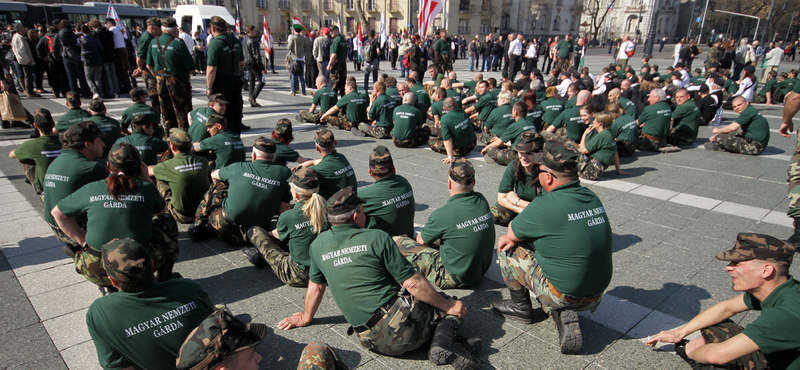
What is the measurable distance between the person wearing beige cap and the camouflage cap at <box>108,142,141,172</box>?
4344mm

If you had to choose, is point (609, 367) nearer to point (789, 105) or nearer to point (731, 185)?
point (731, 185)

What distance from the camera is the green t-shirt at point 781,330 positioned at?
238 cm

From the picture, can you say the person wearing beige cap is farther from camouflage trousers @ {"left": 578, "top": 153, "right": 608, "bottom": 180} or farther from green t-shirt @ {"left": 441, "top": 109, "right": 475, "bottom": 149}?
green t-shirt @ {"left": 441, "top": 109, "right": 475, "bottom": 149}

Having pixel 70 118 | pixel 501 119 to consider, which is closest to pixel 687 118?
pixel 501 119

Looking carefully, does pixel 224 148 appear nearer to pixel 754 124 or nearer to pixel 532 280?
pixel 532 280

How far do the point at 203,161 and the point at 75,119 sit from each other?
10.3 ft

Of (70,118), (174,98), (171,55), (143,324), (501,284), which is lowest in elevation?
(501,284)

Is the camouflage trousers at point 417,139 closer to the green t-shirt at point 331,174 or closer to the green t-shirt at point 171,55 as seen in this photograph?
the green t-shirt at point 171,55

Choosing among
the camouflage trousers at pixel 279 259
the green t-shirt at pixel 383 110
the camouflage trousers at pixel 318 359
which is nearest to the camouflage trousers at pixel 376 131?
the green t-shirt at pixel 383 110

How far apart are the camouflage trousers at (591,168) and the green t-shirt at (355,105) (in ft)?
16.6

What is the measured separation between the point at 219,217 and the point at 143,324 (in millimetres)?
2486

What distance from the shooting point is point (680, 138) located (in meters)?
10.1

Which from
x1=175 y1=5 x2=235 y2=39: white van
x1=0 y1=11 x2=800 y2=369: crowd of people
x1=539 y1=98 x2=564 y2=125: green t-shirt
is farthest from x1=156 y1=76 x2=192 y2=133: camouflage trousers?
x1=175 y1=5 x2=235 y2=39: white van

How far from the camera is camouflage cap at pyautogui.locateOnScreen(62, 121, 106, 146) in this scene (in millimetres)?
4293
